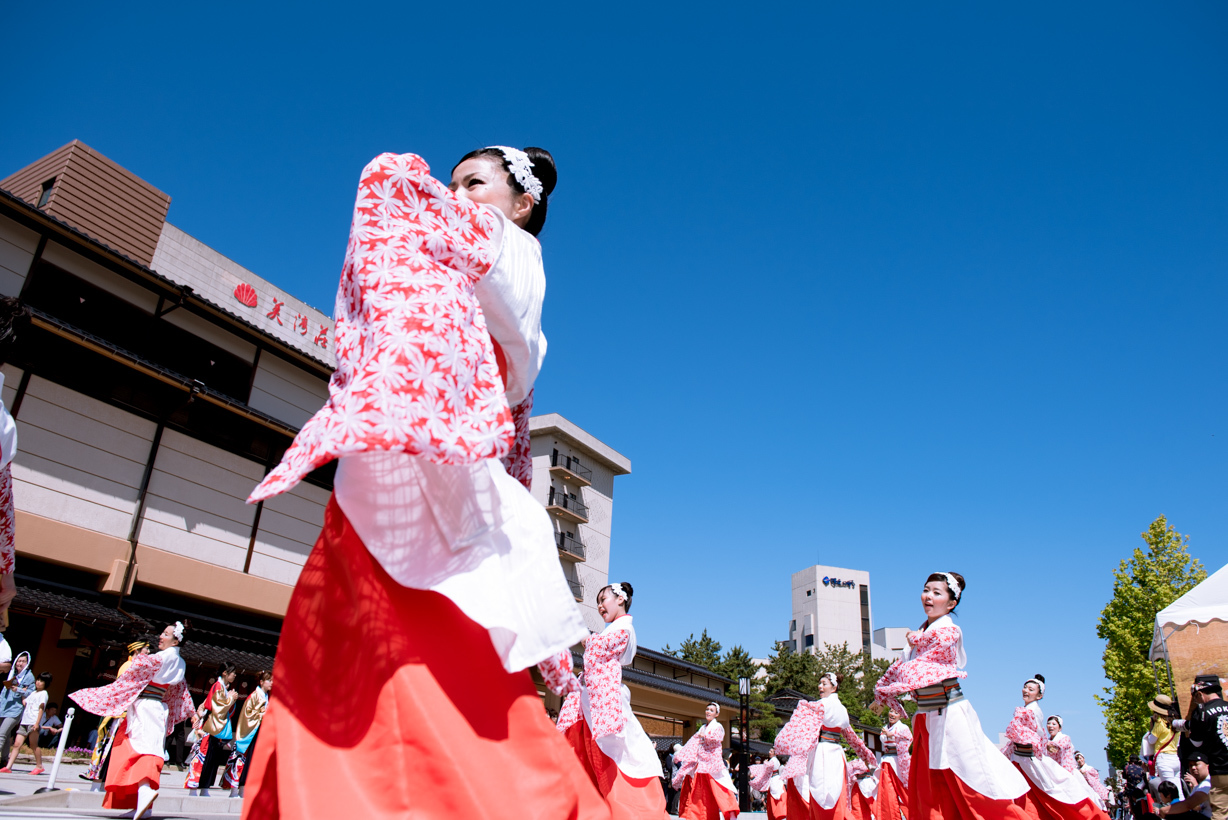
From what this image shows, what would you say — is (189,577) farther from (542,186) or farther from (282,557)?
(542,186)

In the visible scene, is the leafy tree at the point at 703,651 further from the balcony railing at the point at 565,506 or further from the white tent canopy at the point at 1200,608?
the white tent canopy at the point at 1200,608

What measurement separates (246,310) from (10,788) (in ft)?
43.5

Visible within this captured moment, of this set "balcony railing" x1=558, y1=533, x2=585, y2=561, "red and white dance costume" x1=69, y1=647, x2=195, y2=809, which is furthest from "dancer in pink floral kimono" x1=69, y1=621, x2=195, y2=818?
"balcony railing" x1=558, y1=533, x2=585, y2=561

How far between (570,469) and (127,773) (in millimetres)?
31767

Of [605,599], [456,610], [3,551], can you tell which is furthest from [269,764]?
[605,599]

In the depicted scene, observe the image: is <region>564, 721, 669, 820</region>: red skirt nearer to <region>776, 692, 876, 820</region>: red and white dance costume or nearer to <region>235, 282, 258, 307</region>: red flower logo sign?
<region>776, 692, 876, 820</region>: red and white dance costume

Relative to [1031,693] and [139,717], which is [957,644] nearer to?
[1031,693]

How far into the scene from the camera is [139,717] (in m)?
6.61

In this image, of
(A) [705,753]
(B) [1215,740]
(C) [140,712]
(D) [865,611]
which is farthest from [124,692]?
(D) [865,611]

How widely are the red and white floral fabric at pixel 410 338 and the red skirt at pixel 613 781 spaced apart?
4.50 m

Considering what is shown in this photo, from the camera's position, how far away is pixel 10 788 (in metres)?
7.43

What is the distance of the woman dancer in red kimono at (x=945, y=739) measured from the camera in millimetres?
4539

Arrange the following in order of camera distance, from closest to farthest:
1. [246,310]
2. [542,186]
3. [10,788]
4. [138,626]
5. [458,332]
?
[458,332]
[542,186]
[10,788]
[138,626]
[246,310]

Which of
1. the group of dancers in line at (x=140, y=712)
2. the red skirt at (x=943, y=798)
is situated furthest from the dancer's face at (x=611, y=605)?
the group of dancers in line at (x=140, y=712)
